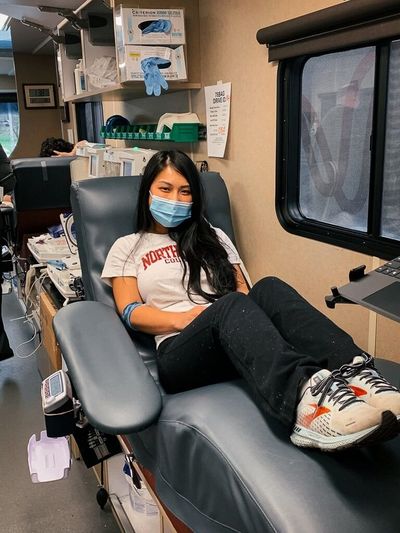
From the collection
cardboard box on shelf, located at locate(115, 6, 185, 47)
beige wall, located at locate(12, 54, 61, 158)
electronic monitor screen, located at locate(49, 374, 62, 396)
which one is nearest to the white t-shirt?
electronic monitor screen, located at locate(49, 374, 62, 396)

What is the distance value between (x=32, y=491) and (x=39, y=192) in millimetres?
2129

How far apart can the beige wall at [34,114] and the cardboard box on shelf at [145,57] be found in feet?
16.6

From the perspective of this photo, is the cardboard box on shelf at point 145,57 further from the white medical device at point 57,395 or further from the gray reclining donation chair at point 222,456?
the white medical device at point 57,395

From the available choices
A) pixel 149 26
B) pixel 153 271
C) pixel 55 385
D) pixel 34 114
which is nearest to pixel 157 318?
pixel 153 271

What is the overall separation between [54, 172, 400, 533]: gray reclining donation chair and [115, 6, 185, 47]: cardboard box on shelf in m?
1.22

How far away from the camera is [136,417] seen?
1089mm

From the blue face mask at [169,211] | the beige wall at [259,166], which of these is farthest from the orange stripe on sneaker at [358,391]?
the blue face mask at [169,211]

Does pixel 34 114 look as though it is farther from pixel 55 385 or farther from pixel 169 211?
pixel 55 385

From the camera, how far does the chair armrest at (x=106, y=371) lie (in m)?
1.10

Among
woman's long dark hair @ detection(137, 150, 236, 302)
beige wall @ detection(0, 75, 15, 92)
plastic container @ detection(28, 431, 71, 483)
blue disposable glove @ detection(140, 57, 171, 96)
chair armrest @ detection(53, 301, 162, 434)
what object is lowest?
plastic container @ detection(28, 431, 71, 483)

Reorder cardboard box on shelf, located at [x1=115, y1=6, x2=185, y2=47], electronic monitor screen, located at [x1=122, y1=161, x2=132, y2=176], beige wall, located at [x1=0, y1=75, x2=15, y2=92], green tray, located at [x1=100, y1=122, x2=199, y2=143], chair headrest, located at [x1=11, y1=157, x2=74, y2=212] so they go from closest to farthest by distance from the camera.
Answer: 1. cardboard box on shelf, located at [x1=115, y1=6, x2=185, y2=47]
2. green tray, located at [x1=100, y1=122, x2=199, y2=143]
3. electronic monitor screen, located at [x1=122, y1=161, x2=132, y2=176]
4. chair headrest, located at [x1=11, y1=157, x2=74, y2=212]
5. beige wall, located at [x1=0, y1=75, x2=15, y2=92]

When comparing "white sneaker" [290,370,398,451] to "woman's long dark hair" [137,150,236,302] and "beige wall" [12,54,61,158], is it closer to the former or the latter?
"woman's long dark hair" [137,150,236,302]

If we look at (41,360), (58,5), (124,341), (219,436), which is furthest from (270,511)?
(58,5)

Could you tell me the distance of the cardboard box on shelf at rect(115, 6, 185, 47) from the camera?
2131 mm
